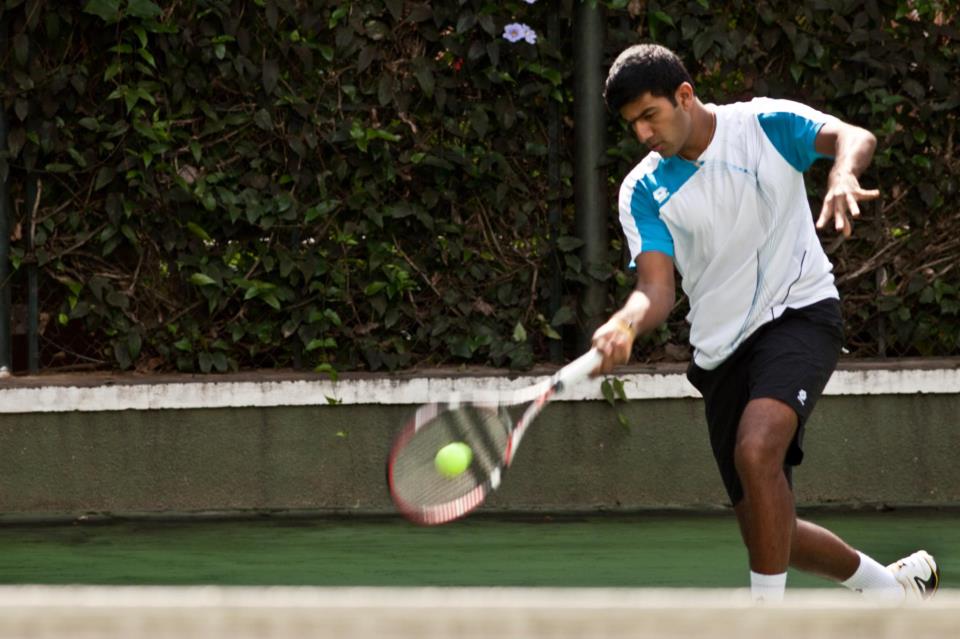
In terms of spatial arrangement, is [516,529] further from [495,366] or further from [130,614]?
[130,614]

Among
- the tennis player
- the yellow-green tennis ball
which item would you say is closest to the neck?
the tennis player

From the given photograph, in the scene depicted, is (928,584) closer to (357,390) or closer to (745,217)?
(745,217)

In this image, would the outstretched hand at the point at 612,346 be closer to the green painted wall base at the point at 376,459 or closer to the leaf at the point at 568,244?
the green painted wall base at the point at 376,459

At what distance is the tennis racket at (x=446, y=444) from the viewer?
4.21 m

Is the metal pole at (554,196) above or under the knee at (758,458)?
above

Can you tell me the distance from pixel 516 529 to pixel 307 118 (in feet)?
6.00

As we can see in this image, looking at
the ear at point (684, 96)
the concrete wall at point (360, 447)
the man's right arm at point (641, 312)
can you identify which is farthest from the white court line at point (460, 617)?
the concrete wall at point (360, 447)

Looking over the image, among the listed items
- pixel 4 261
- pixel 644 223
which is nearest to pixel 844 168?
pixel 644 223

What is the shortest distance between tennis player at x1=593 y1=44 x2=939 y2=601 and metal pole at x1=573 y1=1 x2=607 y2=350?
2319 mm

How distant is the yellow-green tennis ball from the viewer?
168 inches

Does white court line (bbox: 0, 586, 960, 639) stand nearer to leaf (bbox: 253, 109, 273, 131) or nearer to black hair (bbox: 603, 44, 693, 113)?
black hair (bbox: 603, 44, 693, 113)

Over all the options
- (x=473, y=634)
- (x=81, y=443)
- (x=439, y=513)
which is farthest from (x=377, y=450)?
(x=473, y=634)

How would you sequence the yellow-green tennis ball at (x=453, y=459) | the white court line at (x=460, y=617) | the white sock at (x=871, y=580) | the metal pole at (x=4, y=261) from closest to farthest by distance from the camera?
the white court line at (x=460, y=617) → the yellow-green tennis ball at (x=453, y=459) → the white sock at (x=871, y=580) → the metal pole at (x=4, y=261)

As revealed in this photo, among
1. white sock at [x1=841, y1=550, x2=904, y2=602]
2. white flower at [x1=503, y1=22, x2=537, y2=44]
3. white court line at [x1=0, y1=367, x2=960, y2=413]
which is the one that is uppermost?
white flower at [x1=503, y1=22, x2=537, y2=44]
